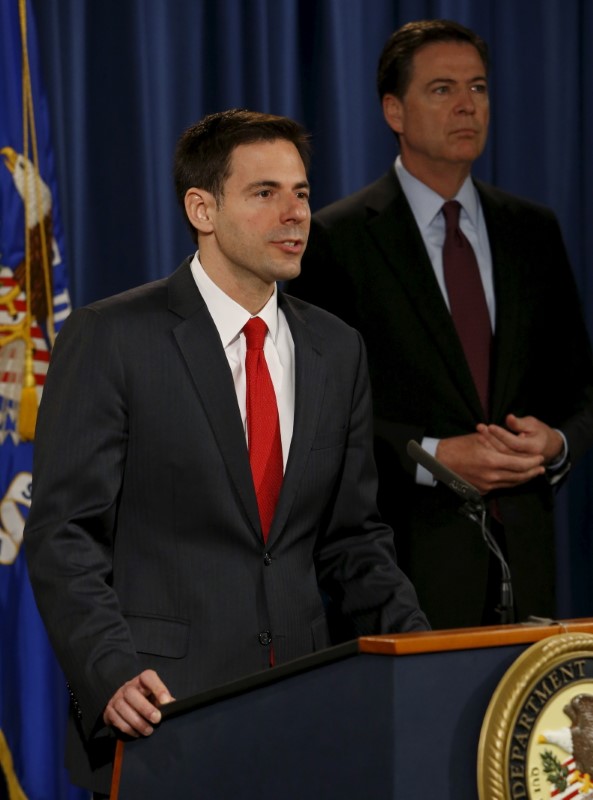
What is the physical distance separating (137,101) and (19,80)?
0.36 m

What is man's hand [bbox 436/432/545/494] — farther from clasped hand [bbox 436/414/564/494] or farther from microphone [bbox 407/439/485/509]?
microphone [bbox 407/439/485/509]

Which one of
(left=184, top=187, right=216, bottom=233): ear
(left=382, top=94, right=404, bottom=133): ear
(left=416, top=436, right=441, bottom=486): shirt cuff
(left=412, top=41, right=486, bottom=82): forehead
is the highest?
(left=412, top=41, right=486, bottom=82): forehead

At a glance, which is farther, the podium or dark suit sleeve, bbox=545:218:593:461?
dark suit sleeve, bbox=545:218:593:461

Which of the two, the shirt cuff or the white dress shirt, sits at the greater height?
the white dress shirt

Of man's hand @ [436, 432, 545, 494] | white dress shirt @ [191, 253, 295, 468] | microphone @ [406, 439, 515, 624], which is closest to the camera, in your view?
microphone @ [406, 439, 515, 624]

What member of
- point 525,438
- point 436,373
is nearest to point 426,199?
point 436,373

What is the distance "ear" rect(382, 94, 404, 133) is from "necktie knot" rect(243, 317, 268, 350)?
1.21m

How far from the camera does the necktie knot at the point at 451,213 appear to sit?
3.27 metres

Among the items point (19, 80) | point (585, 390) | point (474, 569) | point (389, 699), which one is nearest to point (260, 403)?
point (389, 699)

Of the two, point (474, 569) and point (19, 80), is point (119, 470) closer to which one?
point (474, 569)

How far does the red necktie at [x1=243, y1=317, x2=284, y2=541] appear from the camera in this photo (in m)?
2.24

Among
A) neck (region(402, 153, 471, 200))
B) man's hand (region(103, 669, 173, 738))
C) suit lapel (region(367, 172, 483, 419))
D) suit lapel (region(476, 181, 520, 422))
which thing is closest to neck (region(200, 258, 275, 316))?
man's hand (region(103, 669, 173, 738))

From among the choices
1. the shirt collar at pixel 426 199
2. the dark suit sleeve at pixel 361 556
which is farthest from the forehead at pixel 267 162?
the shirt collar at pixel 426 199

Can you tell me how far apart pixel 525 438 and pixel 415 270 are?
0.47 metres
